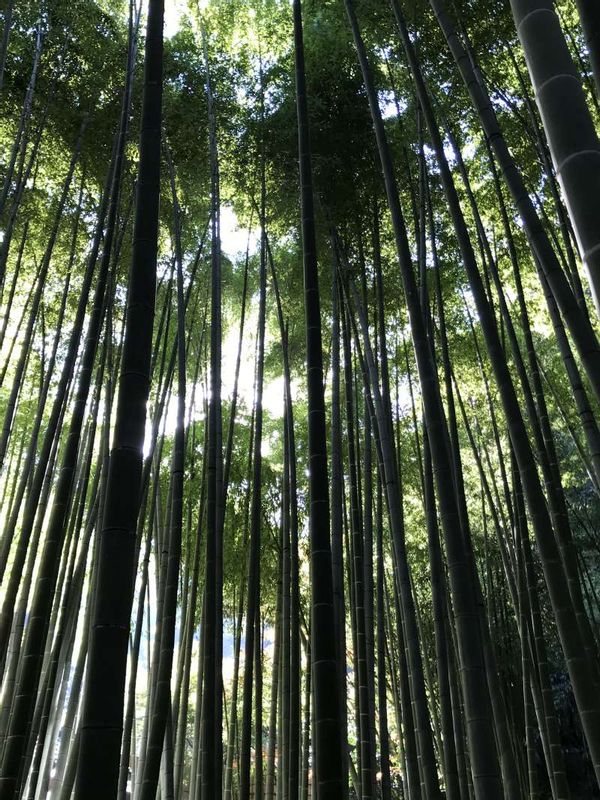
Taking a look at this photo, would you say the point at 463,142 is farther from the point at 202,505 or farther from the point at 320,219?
the point at 202,505

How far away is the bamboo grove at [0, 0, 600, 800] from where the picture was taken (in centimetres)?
181

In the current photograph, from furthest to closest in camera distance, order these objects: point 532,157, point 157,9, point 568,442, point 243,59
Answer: point 568,442 → point 243,59 → point 532,157 → point 157,9

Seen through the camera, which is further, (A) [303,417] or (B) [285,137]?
(A) [303,417]

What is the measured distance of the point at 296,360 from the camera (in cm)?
761

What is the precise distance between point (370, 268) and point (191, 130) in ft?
6.51

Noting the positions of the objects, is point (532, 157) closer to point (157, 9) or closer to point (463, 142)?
point (463, 142)

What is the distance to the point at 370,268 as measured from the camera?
6176mm

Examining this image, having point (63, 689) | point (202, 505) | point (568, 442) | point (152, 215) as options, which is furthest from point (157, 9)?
point (568, 442)

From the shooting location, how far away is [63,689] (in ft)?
19.4

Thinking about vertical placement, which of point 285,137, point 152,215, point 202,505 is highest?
point 285,137

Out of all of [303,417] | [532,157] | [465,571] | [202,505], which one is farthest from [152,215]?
[303,417]

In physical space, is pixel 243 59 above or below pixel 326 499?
above

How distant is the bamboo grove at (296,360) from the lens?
71.4 inches

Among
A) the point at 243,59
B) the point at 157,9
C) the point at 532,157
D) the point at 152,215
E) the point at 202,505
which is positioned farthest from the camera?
the point at 243,59
